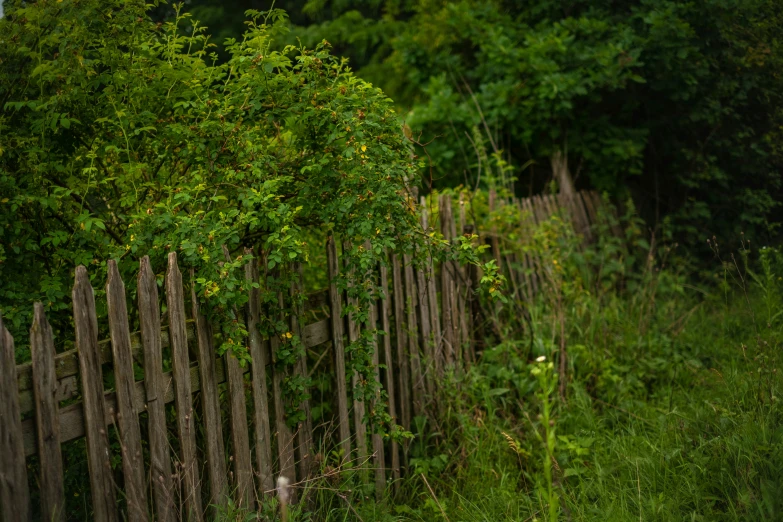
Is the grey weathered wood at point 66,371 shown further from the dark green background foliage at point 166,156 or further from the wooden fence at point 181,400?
the dark green background foliage at point 166,156

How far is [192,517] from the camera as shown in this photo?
2668 millimetres

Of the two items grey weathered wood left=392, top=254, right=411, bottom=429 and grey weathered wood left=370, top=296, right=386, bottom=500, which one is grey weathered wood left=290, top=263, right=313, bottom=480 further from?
grey weathered wood left=392, top=254, right=411, bottom=429

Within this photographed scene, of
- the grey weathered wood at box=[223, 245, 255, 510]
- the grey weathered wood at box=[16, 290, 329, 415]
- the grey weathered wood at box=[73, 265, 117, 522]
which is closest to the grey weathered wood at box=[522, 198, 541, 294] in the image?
the grey weathered wood at box=[223, 245, 255, 510]

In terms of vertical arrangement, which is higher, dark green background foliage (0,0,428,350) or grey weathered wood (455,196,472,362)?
dark green background foliage (0,0,428,350)

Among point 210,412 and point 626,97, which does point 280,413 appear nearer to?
point 210,412

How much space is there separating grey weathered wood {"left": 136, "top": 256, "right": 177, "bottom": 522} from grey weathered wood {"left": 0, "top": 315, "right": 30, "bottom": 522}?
0.45 metres

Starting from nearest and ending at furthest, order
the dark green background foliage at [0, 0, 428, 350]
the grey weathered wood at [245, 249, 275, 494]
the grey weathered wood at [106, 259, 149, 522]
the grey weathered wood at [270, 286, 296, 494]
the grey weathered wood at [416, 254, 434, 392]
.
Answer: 1. the grey weathered wood at [106, 259, 149, 522]
2. the dark green background foliage at [0, 0, 428, 350]
3. the grey weathered wood at [245, 249, 275, 494]
4. the grey weathered wood at [270, 286, 296, 494]
5. the grey weathered wood at [416, 254, 434, 392]

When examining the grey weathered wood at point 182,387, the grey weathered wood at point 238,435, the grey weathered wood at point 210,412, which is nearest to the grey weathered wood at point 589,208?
the grey weathered wood at point 238,435

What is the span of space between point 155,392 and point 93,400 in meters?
0.25

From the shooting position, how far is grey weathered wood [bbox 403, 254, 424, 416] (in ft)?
13.2

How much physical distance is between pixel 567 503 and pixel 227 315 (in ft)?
5.92

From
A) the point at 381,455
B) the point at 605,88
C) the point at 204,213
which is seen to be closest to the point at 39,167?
the point at 204,213

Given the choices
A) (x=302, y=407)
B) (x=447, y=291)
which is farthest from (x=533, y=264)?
(x=302, y=407)

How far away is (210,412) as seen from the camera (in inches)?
110
